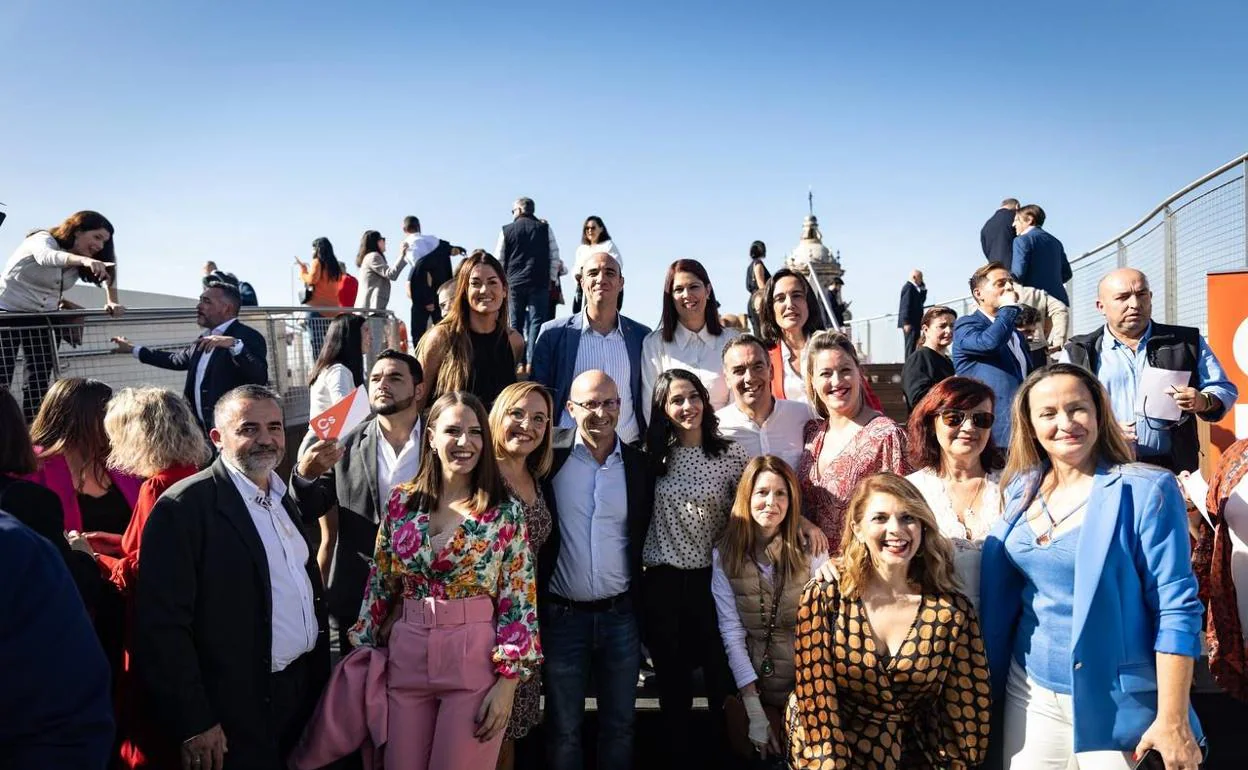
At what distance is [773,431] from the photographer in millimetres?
3758

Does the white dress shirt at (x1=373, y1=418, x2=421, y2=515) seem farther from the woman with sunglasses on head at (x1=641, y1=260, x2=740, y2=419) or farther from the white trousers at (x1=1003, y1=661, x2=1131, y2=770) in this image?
the white trousers at (x1=1003, y1=661, x2=1131, y2=770)

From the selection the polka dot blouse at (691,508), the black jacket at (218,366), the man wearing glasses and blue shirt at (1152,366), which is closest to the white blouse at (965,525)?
the polka dot blouse at (691,508)

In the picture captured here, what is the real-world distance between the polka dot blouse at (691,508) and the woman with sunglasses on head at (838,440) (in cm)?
35

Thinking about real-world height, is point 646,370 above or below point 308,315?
below

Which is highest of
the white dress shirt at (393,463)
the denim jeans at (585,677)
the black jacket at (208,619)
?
the white dress shirt at (393,463)

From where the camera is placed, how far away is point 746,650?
324cm

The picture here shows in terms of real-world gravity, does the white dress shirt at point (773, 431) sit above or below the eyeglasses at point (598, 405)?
below

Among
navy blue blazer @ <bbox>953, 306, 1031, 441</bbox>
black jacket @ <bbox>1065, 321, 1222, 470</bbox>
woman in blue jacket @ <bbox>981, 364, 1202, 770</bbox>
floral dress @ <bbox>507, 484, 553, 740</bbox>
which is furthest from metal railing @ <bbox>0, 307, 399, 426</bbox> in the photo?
black jacket @ <bbox>1065, 321, 1222, 470</bbox>

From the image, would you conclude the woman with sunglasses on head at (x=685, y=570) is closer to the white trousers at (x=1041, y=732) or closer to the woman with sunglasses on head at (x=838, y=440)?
the woman with sunglasses on head at (x=838, y=440)

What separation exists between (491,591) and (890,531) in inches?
58.1

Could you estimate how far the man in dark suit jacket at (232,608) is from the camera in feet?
8.30

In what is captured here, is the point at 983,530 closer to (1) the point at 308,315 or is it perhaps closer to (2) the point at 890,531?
(2) the point at 890,531

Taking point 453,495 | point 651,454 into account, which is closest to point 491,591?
point 453,495

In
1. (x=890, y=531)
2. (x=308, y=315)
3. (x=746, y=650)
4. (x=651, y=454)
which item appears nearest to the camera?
(x=890, y=531)
